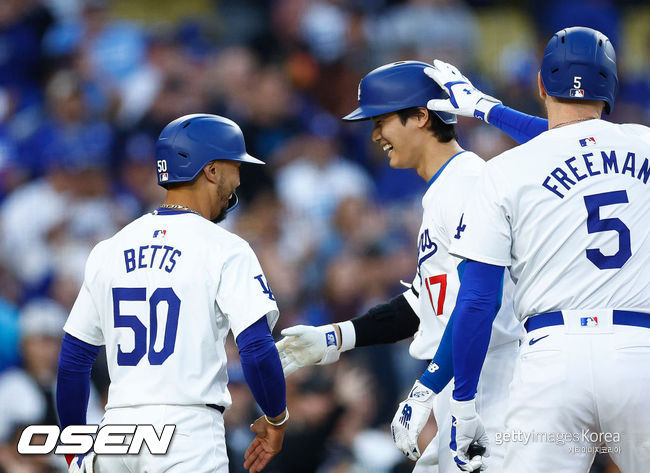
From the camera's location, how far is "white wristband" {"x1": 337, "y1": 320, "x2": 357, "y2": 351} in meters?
4.88

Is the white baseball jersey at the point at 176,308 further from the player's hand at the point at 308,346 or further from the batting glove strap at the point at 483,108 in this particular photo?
the batting glove strap at the point at 483,108

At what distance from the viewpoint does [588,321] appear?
350 cm

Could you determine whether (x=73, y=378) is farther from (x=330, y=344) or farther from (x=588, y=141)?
(x=588, y=141)

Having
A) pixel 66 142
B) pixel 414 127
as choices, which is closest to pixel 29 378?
pixel 66 142

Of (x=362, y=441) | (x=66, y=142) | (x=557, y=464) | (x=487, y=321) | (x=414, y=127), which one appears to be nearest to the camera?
(x=557, y=464)

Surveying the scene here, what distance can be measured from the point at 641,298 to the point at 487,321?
0.58 meters

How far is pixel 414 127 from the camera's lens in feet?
15.1

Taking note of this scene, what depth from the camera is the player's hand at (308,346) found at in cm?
470

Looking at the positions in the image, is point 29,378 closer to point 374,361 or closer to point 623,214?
point 374,361

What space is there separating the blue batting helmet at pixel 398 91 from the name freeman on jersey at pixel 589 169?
1056 millimetres

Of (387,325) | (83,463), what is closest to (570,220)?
(387,325)

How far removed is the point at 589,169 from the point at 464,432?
1.12 meters

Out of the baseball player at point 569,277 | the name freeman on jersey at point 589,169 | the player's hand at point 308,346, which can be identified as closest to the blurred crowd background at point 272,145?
the player's hand at point 308,346

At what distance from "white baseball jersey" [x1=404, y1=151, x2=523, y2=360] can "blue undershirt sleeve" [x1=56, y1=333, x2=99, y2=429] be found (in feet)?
4.87
